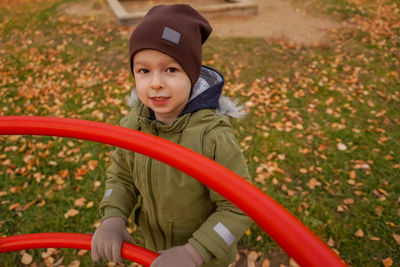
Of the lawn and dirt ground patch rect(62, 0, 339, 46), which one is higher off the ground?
dirt ground patch rect(62, 0, 339, 46)

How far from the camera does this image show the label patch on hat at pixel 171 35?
4.22 feet

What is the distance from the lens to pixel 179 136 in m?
1.41

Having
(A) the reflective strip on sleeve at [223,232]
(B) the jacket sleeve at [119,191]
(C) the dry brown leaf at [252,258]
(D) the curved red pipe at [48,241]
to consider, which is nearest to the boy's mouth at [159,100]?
(B) the jacket sleeve at [119,191]

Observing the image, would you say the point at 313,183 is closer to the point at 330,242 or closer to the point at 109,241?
the point at 330,242

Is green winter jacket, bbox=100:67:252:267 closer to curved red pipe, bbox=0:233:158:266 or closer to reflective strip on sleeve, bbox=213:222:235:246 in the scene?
reflective strip on sleeve, bbox=213:222:235:246

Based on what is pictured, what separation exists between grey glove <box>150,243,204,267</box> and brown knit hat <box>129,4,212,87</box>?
763 millimetres

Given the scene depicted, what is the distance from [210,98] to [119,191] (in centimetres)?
75

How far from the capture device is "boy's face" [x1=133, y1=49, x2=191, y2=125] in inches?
51.0

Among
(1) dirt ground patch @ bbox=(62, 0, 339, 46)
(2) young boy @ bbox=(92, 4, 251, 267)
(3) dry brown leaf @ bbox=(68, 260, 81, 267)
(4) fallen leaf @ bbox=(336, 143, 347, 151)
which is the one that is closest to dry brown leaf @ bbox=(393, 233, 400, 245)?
(4) fallen leaf @ bbox=(336, 143, 347, 151)

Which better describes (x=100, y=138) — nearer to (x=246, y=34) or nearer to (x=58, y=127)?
(x=58, y=127)

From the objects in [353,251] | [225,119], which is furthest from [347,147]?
[225,119]

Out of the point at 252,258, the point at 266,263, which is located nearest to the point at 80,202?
the point at 252,258

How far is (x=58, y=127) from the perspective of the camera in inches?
41.5

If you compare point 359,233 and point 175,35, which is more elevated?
point 175,35
